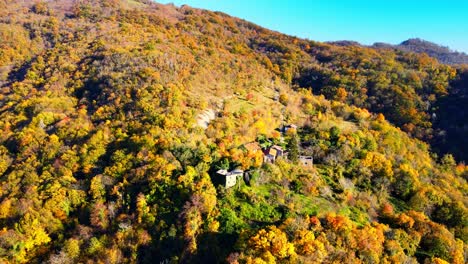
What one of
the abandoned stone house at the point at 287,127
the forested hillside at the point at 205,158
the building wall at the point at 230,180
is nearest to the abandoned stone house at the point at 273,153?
the forested hillside at the point at 205,158

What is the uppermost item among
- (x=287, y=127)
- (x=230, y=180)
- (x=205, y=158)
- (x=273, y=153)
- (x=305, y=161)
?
(x=287, y=127)

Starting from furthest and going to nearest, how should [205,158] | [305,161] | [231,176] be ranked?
[305,161], [205,158], [231,176]

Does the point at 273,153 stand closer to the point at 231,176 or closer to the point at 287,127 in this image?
the point at 231,176

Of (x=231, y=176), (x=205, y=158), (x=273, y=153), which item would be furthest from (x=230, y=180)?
(x=273, y=153)

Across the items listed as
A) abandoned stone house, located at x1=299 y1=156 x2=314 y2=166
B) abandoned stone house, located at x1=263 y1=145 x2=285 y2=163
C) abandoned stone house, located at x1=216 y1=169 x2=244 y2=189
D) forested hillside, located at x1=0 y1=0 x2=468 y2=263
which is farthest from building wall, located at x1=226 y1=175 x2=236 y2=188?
abandoned stone house, located at x1=299 y1=156 x2=314 y2=166

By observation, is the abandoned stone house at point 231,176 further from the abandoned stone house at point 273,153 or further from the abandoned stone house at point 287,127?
the abandoned stone house at point 287,127

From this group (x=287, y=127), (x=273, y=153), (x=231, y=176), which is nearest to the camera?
(x=231, y=176)

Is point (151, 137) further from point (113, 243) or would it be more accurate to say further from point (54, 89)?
point (54, 89)

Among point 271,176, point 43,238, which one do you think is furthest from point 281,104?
point 43,238
